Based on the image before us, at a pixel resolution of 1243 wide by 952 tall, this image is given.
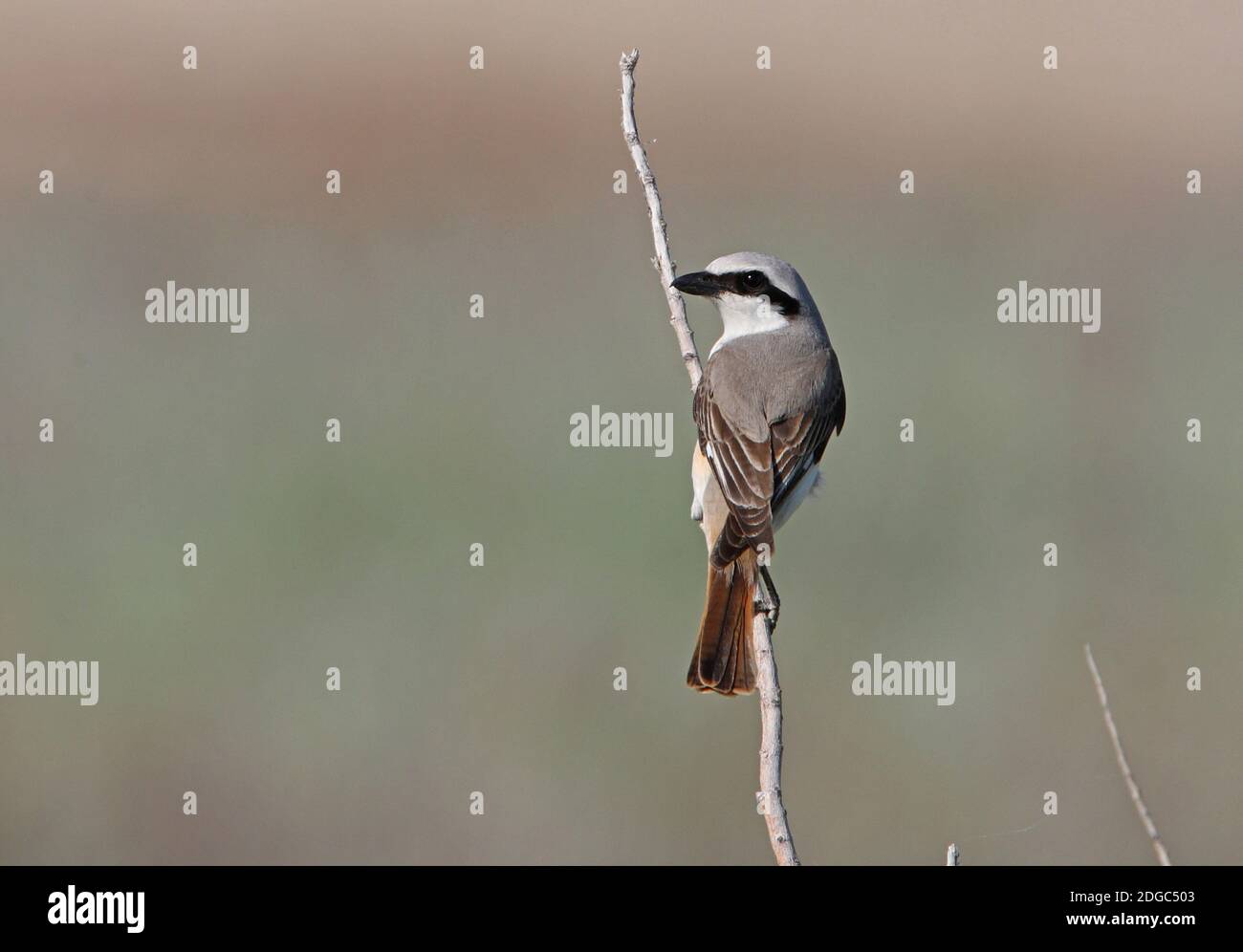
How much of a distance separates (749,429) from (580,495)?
3920 mm

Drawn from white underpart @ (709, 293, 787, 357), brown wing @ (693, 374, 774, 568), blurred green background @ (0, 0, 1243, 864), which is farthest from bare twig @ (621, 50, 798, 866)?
blurred green background @ (0, 0, 1243, 864)

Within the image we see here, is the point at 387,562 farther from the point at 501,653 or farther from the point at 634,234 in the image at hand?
the point at 634,234

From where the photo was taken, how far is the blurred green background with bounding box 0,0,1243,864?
7.44 meters

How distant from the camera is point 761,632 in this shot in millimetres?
4738

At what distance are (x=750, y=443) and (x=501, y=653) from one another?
3.05 metres

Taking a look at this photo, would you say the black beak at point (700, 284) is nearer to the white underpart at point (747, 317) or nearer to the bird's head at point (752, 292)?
the bird's head at point (752, 292)

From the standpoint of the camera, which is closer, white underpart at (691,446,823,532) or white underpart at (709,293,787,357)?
white underpart at (691,446,823,532)

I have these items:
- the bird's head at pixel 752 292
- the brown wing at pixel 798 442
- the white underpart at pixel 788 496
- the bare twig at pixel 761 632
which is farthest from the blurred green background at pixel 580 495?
the bare twig at pixel 761 632

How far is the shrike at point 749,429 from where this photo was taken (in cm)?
508

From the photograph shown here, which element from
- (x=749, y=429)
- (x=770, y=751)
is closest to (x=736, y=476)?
(x=749, y=429)

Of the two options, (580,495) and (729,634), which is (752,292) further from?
(580,495)

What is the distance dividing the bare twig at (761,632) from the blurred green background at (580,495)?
102 inches

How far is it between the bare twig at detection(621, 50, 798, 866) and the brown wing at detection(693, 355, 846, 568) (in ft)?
0.61

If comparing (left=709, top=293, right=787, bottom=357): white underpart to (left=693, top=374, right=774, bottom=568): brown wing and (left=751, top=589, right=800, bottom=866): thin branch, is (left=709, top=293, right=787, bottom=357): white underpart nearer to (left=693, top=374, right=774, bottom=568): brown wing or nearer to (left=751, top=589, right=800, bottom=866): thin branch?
(left=693, top=374, right=774, bottom=568): brown wing
